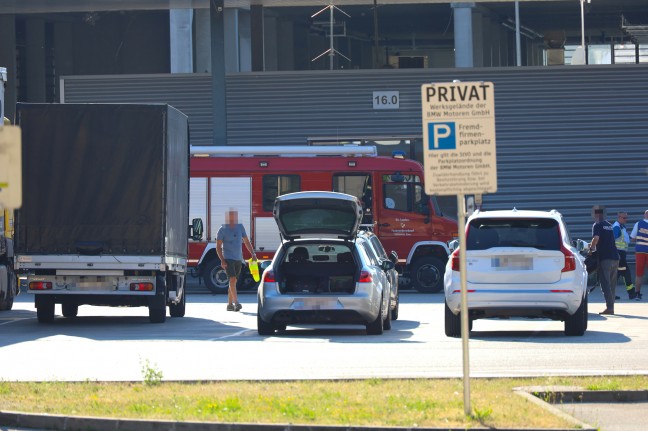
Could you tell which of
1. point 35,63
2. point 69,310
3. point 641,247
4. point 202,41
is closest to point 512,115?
point 641,247

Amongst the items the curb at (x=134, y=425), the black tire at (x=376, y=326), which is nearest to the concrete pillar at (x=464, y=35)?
the black tire at (x=376, y=326)

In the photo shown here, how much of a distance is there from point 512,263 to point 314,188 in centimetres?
1254

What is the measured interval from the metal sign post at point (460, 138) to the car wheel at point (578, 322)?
760 centimetres

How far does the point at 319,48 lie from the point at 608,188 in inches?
768

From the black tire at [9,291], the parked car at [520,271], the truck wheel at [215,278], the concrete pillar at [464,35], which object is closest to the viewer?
the parked car at [520,271]

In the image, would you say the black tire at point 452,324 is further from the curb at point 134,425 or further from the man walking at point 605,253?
the curb at point 134,425

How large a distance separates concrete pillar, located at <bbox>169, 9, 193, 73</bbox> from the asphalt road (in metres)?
19.2

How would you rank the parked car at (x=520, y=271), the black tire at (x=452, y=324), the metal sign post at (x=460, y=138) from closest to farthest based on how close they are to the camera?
the metal sign post at (x=460, y=138) → the parked car at (x=520, y=271) → the black tire at (x=452, y=324)

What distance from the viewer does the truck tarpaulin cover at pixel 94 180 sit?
1959 centimetres

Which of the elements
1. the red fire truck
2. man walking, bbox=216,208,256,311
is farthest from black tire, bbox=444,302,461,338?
the red fire truck

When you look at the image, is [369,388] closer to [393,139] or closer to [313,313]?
[313,313]

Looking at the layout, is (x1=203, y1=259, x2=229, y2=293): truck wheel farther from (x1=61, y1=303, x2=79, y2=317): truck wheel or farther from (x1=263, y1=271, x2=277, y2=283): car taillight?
(x1=263, y1=271, x2=277, y2=283): car taillight

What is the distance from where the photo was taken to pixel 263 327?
58.7 feet

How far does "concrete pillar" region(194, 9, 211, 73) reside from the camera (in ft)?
137
